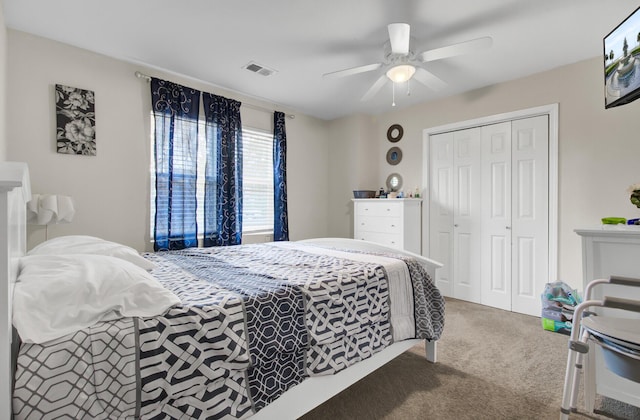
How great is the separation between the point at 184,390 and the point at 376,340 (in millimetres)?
1025

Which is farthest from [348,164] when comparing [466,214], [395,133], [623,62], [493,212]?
[623,62]

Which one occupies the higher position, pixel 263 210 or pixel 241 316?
pixel 263 210

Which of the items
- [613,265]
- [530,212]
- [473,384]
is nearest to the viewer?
[613,265]

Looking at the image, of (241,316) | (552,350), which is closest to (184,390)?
(241,316)

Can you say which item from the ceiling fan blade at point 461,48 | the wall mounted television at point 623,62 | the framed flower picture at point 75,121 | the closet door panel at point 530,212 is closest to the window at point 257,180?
the framed flower picture at point 75,121

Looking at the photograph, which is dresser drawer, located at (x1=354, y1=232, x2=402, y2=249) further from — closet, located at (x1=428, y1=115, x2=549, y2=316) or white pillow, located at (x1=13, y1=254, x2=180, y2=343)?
white pillow, located at (x1=13, y1=254, x2=180, y2=343)

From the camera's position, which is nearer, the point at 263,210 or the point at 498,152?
the point at 498,152

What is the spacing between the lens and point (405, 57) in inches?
94.7

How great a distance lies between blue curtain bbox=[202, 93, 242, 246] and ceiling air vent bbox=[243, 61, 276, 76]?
2.02 feet

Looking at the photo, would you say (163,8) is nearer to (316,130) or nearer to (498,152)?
(316,130)

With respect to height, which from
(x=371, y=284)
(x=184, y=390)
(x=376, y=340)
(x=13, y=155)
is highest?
(x=13, y=155)

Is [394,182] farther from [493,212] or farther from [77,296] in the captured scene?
[77,296]

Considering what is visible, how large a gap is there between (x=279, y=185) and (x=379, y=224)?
1.42 metres

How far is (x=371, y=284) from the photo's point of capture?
173 centimetres
